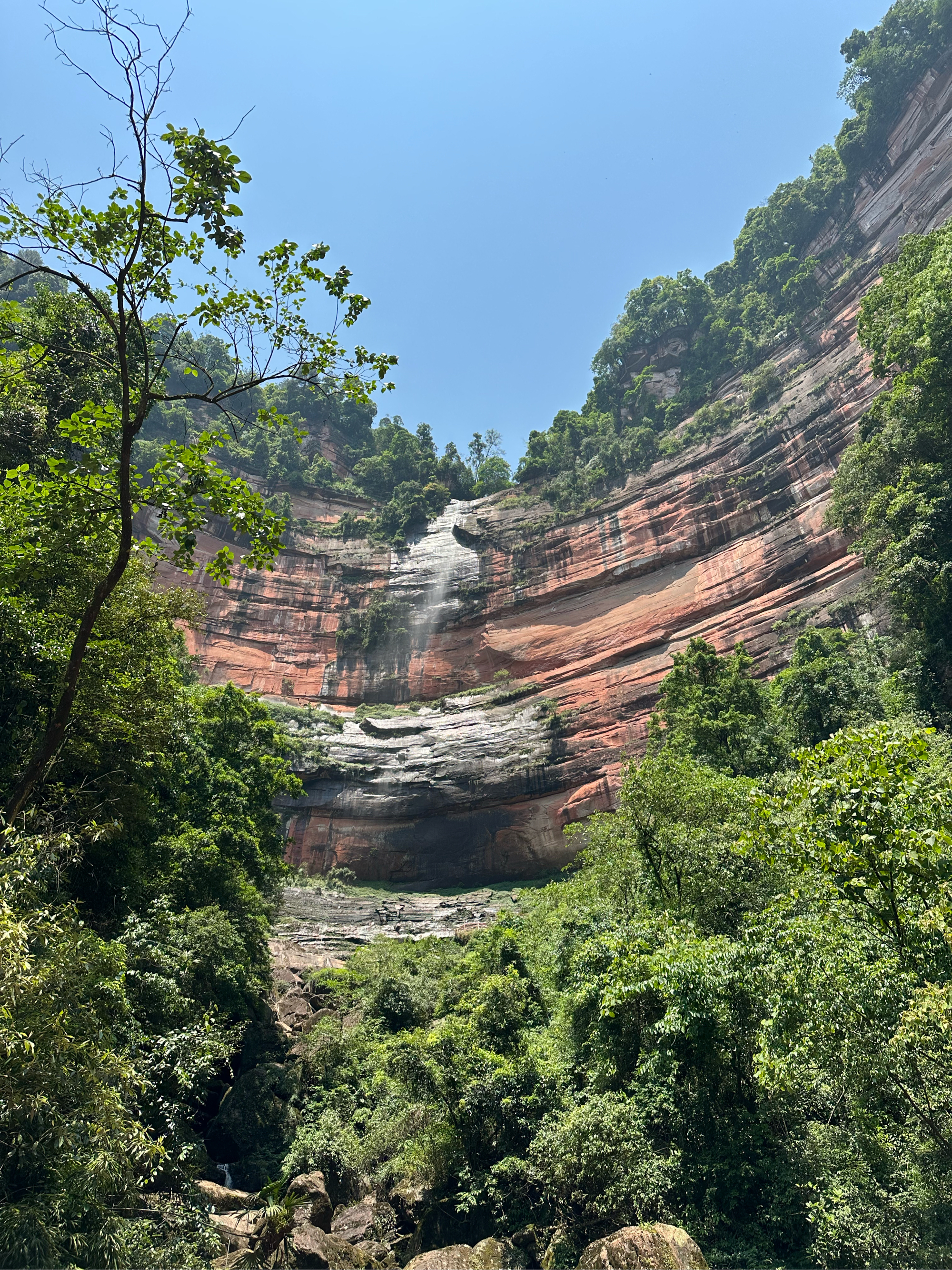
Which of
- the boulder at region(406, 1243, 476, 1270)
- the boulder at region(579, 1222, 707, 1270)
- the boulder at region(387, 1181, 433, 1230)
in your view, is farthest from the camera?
the boulder at region(387, 1181, 433, 1230)

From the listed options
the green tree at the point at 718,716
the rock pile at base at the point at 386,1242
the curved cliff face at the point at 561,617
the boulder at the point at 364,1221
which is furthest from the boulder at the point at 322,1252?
the curved cliff face at the point at 561,617

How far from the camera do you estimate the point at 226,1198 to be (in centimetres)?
1014

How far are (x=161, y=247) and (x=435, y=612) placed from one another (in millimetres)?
42101

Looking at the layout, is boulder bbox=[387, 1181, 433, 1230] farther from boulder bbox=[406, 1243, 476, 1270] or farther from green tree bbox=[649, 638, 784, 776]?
green tree bbox=[649, 638, 784, 776]

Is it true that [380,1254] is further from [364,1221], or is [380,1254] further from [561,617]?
[561,617]

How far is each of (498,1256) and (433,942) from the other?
14.0 metres

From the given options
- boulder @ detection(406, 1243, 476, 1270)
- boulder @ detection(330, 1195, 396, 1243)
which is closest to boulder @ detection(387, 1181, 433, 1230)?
boulder @ detection(330, 1195, 396, 1243)

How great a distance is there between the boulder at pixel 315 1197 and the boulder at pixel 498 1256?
9.64ft

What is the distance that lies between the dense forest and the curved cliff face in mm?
13239

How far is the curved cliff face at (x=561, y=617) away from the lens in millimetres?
34719

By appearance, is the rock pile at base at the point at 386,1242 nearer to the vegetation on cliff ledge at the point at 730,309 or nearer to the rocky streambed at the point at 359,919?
the rocky streambed at the point at 359,919

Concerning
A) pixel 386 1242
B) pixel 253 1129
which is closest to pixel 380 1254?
pixel 386 1242

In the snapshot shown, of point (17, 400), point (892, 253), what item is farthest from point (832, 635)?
point (892, 253)

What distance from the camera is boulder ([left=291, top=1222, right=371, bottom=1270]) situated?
8.98 m
